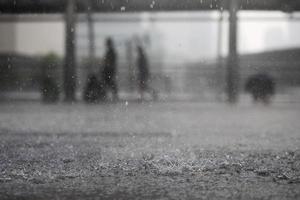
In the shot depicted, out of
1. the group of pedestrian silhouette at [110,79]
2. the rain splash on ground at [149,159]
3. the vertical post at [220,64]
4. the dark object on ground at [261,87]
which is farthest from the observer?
the dark object on ground at [261,87]

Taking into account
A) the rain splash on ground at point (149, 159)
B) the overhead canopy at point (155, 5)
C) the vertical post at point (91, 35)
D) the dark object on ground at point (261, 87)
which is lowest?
the dark object on ground at point (261, 87)

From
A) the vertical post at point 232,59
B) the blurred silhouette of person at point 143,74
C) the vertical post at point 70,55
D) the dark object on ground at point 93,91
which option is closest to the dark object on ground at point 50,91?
the vertical post at point 70,55

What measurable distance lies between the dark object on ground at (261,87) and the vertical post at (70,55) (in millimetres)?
3786

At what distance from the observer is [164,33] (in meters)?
11.5

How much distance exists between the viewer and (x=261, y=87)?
1117 cm

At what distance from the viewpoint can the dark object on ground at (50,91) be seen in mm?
10812

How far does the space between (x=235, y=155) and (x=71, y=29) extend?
23.6 feet

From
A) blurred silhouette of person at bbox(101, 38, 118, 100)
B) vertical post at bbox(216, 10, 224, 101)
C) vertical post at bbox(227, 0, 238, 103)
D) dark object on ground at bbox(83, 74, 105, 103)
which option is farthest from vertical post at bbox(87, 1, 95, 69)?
vertical post at bbox(227, 0, 238, 103)

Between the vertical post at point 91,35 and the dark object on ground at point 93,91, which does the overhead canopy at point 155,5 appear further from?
the dark object on ground at point 93,91

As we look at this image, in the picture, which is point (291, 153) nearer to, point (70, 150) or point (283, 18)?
point (70, 150)

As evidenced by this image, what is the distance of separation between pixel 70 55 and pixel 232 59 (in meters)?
3.25

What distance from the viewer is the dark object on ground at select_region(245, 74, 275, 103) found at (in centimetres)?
1103

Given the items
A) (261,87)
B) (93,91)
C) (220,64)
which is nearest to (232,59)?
(261,87)

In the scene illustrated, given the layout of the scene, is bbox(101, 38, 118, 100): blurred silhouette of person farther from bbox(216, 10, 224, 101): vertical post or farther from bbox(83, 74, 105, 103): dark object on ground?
bbox(216, 10, 224, 101): vertical post
